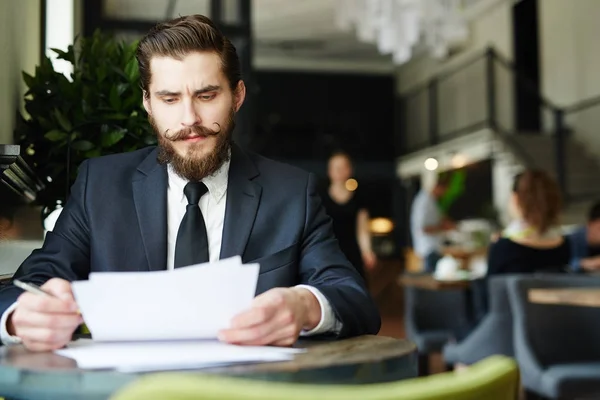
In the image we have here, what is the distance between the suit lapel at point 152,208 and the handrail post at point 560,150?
28.4 feet

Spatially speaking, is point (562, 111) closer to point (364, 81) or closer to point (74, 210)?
point (364, 81)

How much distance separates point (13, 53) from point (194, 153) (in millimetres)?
1110

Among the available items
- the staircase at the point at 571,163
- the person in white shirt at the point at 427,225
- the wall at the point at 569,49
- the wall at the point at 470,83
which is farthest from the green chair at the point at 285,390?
the wall at the point at 470,83

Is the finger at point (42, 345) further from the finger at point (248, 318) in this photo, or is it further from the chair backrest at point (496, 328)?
the chair backrest at point (496, 328)

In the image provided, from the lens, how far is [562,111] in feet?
32.8

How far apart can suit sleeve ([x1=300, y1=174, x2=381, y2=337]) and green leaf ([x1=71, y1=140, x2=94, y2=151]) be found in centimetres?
79

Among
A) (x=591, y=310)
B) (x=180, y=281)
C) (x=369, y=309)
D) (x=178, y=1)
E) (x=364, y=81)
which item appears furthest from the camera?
(x=364, y=81)

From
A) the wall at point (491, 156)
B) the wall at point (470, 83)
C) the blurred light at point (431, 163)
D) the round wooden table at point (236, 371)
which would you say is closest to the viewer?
the round wooden table at point (236, 371)

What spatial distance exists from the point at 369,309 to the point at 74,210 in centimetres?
61

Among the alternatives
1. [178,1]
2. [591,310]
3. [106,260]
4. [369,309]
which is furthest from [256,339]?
[178,1]

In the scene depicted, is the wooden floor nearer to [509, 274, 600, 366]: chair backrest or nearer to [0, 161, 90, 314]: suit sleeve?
[509, 274, 600, 366]: chair backrest

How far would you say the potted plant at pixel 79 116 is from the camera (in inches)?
88.3

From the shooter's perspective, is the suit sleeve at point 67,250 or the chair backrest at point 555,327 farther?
the chair backrest at point 555,327

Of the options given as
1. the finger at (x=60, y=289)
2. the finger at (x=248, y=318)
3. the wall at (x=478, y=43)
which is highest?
the wall at (x=478, y=43)
